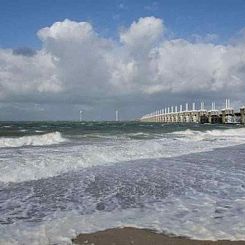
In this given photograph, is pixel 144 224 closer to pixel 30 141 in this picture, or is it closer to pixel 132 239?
pixel 132 239

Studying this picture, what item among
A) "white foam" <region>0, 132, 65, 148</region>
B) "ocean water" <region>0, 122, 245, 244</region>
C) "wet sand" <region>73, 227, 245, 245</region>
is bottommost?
"wet sand" <region>73, 227, 245, 245</region>

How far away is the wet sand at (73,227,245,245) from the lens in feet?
20.1

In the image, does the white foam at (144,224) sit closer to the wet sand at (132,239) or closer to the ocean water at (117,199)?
the ocean water at (117,199)

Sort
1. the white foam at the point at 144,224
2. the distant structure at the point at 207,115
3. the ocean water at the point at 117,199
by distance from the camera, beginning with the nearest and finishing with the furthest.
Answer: the white foam at the point at 144,224
the ocean water at the point at 117,199
the distant structure at the point at 207,115

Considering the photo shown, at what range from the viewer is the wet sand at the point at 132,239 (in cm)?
612

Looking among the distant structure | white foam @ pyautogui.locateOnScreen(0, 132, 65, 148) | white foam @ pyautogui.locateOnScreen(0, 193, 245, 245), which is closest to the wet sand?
white foam @ pyautogui.locateOnScreen(0, 193, 245, 245)

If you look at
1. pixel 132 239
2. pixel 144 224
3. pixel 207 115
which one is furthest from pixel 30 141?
pixel 207 115

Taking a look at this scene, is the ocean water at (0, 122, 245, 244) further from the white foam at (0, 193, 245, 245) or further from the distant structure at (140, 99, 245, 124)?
the distant structure at (140, 99, 245, 124)

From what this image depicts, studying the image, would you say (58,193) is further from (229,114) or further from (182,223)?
(229,114)

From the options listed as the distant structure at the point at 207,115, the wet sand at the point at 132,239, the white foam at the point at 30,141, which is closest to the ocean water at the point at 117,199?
the wet sand at the point at 132,239

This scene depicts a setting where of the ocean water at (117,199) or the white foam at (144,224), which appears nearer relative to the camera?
the white foam at (144,224)

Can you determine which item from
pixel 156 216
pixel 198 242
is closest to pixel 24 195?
pixel 156 216

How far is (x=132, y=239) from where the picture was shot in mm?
6289

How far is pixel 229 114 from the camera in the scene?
373 feet
